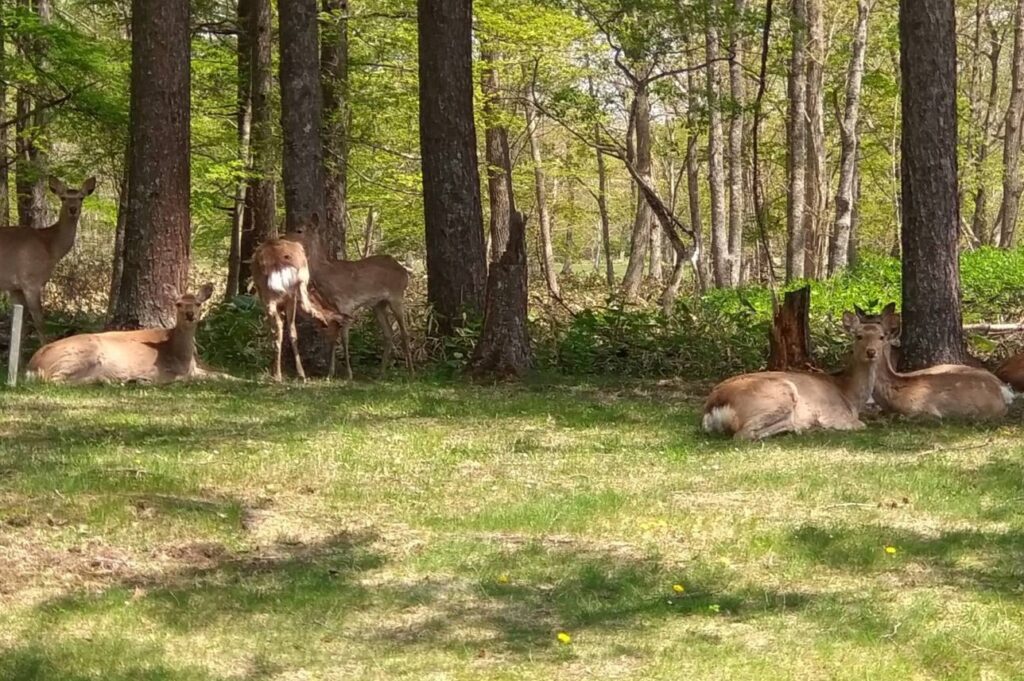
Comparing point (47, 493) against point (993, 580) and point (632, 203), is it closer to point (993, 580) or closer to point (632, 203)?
point (993, 580)

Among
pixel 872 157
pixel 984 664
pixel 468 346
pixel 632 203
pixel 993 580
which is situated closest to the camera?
pixel 984 664

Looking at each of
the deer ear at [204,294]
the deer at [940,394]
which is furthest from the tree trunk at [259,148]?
the deer at [940,394]

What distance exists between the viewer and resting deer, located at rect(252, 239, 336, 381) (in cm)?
1234

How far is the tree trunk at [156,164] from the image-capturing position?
41.9ft

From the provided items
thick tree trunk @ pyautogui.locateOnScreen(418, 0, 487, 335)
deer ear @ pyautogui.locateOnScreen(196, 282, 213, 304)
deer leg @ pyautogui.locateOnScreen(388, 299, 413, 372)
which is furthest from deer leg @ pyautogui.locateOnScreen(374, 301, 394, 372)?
deer ear @ pyautogui.locateOnScreen(196, 282, 213, 304)

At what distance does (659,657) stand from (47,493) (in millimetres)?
3679

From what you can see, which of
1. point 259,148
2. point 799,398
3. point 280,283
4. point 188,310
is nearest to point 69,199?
point 188,310

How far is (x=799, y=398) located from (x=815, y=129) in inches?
870

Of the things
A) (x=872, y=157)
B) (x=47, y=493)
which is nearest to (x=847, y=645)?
(x=47, y=493)

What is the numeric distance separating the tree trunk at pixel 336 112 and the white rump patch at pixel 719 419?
9.54m

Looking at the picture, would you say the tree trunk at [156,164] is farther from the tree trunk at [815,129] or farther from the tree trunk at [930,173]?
the tree trunk at [815,129]

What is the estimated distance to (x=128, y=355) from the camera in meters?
12.0

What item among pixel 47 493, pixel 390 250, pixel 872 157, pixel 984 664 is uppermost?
pixel 872 157

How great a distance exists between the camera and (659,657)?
4879 millimetres
